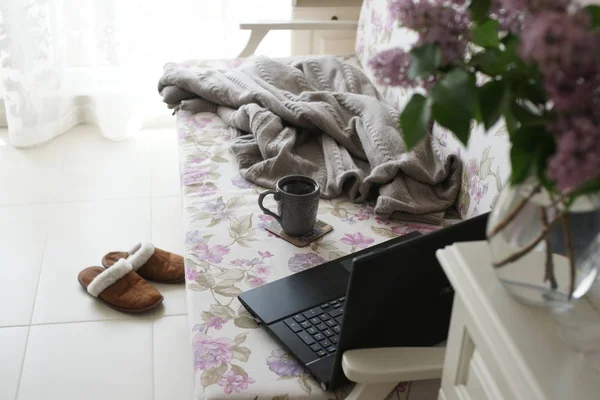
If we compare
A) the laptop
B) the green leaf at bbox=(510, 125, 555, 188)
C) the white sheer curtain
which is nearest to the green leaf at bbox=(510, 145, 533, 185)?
the green leaf at bbox=(510, 125, 555, 188)

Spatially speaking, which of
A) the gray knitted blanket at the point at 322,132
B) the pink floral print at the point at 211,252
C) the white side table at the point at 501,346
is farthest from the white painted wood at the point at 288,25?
the white side table at the point at 501,346

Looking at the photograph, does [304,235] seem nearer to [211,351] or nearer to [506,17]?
[211,351]

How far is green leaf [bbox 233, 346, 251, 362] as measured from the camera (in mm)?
1097

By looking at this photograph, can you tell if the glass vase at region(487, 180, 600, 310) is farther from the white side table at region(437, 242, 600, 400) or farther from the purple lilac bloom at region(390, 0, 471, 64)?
the purple lilac bloom at region(390, 0, 471, 64)

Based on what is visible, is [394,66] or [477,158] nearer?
[394,66]

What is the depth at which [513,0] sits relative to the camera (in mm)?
516

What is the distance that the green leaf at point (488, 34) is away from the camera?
58cm

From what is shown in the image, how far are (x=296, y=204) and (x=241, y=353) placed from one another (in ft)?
1.15

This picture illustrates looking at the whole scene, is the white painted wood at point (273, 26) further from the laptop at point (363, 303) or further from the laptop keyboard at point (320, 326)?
the laptop keyboard at point (320, 326)

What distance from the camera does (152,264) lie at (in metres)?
1.84

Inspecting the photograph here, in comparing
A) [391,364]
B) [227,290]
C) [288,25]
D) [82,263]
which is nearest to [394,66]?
[391,364]

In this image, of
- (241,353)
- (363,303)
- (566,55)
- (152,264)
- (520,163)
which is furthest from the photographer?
(152,264)

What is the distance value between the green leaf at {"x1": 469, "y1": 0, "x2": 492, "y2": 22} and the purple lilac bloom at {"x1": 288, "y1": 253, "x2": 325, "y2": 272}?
0.79 meters

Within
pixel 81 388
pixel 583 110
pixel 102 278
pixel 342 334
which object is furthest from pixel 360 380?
pixel 102 278
